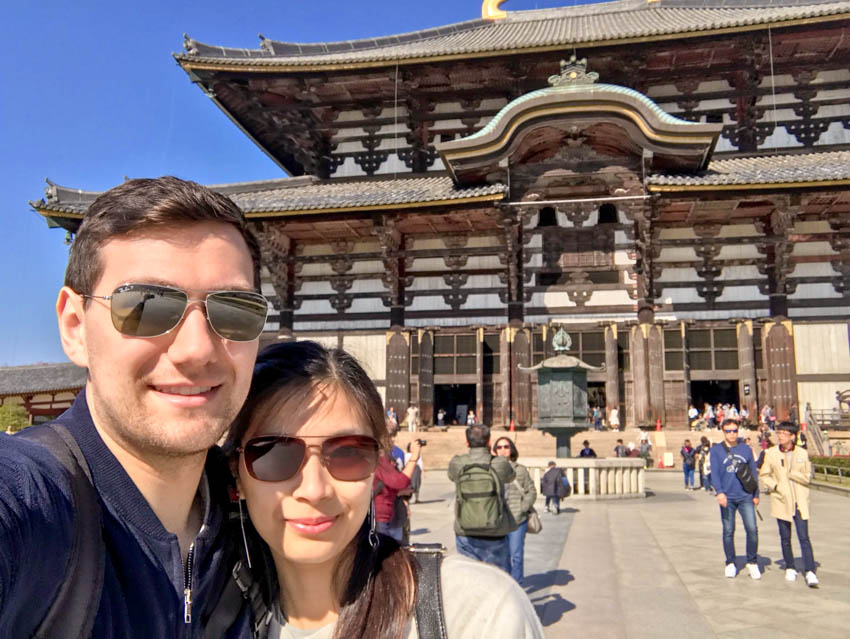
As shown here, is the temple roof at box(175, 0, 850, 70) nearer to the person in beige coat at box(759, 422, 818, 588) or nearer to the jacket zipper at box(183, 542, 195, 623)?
the person in beige coat at box(759, 422, 818, 588)

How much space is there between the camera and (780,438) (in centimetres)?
699

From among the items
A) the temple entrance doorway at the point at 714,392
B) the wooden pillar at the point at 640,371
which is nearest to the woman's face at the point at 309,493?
the wooden pillar at the point at 640,371

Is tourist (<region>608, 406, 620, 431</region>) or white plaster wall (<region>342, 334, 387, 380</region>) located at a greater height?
white plaster wall (<region>342, 334, 387, 380</region>)

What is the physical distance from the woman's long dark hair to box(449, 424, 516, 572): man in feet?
11.6

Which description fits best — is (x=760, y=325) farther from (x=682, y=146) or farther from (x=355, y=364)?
(x=355, y=364)

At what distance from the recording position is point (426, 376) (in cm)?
1722

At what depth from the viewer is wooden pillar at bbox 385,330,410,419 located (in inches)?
669

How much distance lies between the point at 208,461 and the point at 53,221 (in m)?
17.1

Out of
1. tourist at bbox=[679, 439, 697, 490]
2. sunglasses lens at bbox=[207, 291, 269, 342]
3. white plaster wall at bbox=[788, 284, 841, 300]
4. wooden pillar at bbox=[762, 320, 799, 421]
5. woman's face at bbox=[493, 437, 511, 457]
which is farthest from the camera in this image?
white plaster wall at bbox=[788, 284, 841, 300]

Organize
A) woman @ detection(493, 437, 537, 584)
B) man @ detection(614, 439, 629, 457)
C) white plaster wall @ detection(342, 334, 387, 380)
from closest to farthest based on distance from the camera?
woman @ detection(493, 437, 537, 584) → man @ detection(614, 439, 629, 457) → white plaster wall @ detection(342, 334, 387, 380)

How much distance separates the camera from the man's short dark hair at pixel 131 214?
4.44ft

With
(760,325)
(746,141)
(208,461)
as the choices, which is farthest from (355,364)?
(746,141)

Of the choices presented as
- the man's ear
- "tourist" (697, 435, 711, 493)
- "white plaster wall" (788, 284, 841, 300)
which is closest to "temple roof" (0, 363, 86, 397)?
"tourist" (697, 435, 711, 493)

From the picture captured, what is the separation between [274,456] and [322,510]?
0.17m
